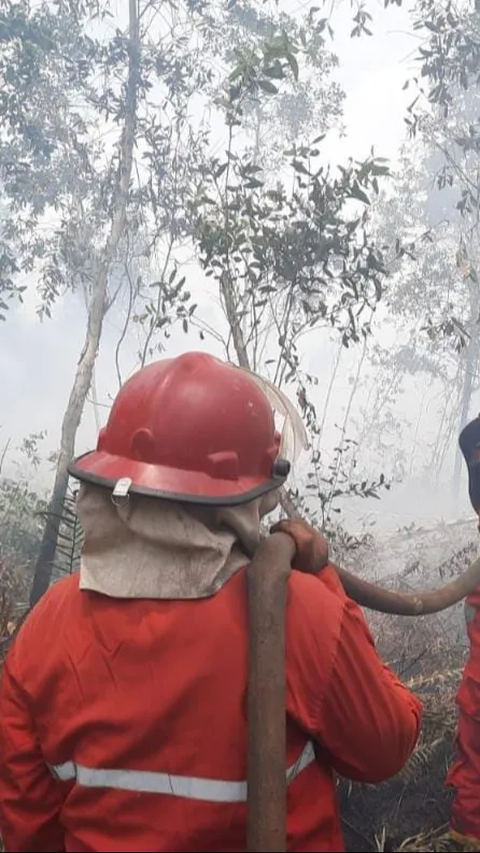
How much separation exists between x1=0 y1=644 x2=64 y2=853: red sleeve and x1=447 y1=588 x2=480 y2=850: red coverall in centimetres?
166

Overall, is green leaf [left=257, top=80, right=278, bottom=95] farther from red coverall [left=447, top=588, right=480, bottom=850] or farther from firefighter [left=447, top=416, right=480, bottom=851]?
red coverall [left=447, top=588, right=480, bottom=850]

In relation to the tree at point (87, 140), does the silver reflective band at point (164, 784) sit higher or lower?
lower

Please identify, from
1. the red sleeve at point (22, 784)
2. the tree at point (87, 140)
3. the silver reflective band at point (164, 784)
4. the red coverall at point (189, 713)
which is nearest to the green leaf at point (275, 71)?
the tree at point (87, 140)

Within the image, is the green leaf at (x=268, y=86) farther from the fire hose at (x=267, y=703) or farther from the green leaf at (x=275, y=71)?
the fire hose at (x=267, y=703)

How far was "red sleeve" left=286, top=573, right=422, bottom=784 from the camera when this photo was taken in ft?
3.85

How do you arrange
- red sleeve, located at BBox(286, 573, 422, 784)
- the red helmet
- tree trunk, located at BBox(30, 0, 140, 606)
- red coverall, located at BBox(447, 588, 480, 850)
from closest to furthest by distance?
red sleeve, located at BBox(286, 573, 422, 784) < the red helmet < red coverall, located at BBox(447, 588, 480, 850) < tree trunk, located at BBox(30, 0, 140, 606)

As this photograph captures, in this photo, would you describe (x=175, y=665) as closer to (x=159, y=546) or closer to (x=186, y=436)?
(x=159, y=546)

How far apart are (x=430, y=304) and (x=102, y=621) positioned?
1058 centimetres

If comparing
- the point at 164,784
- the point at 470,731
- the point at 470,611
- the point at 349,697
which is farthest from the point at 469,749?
the point at 164,784

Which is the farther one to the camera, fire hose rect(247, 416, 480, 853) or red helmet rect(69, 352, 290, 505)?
red helmet rect(69, 352, 290, 505)

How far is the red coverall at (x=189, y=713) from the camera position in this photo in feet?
3.78

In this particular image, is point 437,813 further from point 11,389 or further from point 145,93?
point 11,389

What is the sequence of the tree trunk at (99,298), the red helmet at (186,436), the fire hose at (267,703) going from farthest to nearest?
1. the tree trunk at (99,298)
2. the red helmet at (186,436)
3. the fire hose at (267,703)

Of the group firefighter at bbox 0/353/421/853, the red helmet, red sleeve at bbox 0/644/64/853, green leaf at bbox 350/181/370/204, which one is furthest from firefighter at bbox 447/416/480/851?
green leaf at bbox 350/181/370/204
